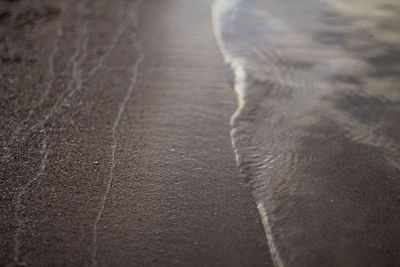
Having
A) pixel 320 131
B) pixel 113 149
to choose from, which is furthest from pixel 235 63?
pixel 113 149

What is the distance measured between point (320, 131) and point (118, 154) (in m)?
1.68

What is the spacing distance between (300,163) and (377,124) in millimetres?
961

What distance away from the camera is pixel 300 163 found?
7.42 feet

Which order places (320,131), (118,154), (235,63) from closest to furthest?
(118,154)
(320,131)
(235,63)

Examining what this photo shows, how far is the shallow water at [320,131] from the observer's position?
1805mm

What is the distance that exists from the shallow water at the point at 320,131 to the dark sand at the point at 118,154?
20 cm

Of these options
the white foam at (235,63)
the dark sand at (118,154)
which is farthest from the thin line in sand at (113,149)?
the white foam at (235,63)

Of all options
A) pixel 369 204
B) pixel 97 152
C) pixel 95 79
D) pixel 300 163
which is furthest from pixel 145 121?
pixel 369 204

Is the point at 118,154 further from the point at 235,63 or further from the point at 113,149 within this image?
the point at 235,63

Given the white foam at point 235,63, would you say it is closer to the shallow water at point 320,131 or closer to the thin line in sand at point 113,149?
the shallow water at point 320,131

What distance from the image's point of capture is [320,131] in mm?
2547

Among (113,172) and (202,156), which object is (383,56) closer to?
(202,156)

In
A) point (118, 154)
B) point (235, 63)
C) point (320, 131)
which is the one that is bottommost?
point (320, 131)

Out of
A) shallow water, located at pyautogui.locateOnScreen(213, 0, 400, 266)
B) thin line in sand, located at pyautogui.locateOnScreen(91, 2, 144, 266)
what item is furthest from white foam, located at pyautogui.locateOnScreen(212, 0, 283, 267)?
thin line in sand, located at pyautogui.locateOnScreen(91, 2, 144, 266)
